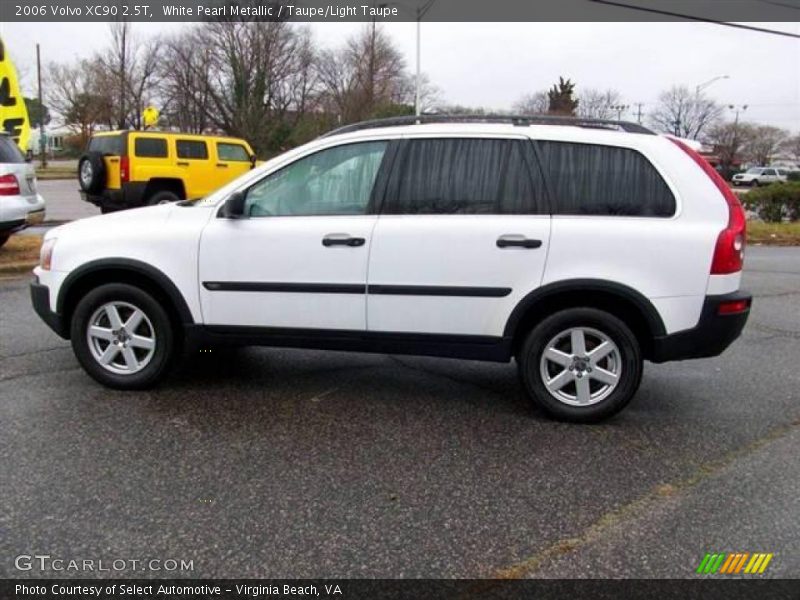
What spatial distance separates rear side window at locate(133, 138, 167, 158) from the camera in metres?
15.1

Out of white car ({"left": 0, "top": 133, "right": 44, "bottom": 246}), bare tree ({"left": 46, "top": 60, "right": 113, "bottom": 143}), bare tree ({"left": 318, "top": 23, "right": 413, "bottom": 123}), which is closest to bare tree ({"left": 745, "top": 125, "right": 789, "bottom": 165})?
bare tree ({"left": 318, "top": 23, "right": 413, "bottom": 123})

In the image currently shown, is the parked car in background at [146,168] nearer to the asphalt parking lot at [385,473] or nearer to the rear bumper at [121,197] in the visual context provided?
the rear bumper at [121,197]

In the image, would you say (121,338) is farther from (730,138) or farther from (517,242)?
(730,138)

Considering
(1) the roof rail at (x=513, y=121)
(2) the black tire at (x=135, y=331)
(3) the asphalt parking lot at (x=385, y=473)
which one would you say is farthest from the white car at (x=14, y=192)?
→ (1) the roof rail at (x=513, y=121)

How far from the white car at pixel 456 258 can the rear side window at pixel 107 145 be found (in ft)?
39.0

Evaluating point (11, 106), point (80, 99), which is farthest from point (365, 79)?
point (11, 106)

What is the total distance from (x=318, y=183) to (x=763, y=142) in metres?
87.6

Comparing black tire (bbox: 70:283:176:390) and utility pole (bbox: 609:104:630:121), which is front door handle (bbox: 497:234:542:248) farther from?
utility pole (bbox: 609:104:630:121)

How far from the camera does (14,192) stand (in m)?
8.92

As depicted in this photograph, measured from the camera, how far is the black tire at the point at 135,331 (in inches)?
170

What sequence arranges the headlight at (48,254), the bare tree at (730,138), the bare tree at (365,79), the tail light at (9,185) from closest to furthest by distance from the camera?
1. the headlight at (48,254)
2. the tail light at (9,185)
3. the bare tree at (365,79)
4. the bare tree at (730,138)

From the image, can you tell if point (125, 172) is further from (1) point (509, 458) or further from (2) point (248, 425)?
(1) point (509, 458)

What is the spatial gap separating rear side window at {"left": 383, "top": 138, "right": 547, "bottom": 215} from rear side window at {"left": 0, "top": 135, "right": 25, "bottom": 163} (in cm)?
726

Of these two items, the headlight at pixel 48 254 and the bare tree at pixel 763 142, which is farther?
the bare tree at pixel 763 142
